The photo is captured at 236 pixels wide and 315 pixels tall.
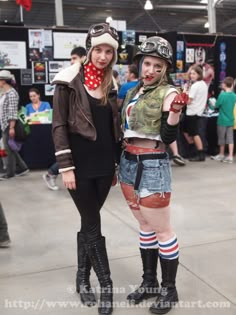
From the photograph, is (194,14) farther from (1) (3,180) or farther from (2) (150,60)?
(2) (150,60)

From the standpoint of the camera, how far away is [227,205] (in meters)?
4.72

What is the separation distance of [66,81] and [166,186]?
76 cm

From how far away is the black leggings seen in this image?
7.73ft

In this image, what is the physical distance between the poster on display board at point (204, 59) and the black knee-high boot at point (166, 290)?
601 cm

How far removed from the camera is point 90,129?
7.47 feet

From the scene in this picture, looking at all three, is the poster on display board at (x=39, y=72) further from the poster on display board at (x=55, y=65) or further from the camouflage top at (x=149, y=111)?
the camouflage top at (x=149, y=111)

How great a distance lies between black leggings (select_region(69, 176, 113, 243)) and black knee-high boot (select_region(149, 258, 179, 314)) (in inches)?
16.6

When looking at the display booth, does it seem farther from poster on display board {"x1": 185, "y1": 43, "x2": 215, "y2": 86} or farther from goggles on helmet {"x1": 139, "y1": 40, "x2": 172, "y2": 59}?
goggles on helmet {"x1": 139, "y1": 40, "x2": 172, "y2": 59}

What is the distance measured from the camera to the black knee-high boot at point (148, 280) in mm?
2592

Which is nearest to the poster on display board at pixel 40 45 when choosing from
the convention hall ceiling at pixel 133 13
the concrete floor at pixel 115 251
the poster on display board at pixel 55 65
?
the poster on display board at pixel 55 65

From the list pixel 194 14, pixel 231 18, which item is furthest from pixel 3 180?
pixel 231 18

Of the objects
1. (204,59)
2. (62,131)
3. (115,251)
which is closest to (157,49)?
(62,131)

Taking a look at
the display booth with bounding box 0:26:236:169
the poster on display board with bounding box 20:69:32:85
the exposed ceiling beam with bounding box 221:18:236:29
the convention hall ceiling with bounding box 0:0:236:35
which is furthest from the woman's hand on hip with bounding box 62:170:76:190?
the exposed ceiling beam with bounding box 221:18:236:29

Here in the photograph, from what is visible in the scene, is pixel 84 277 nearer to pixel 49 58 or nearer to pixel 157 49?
pixel 157 49
